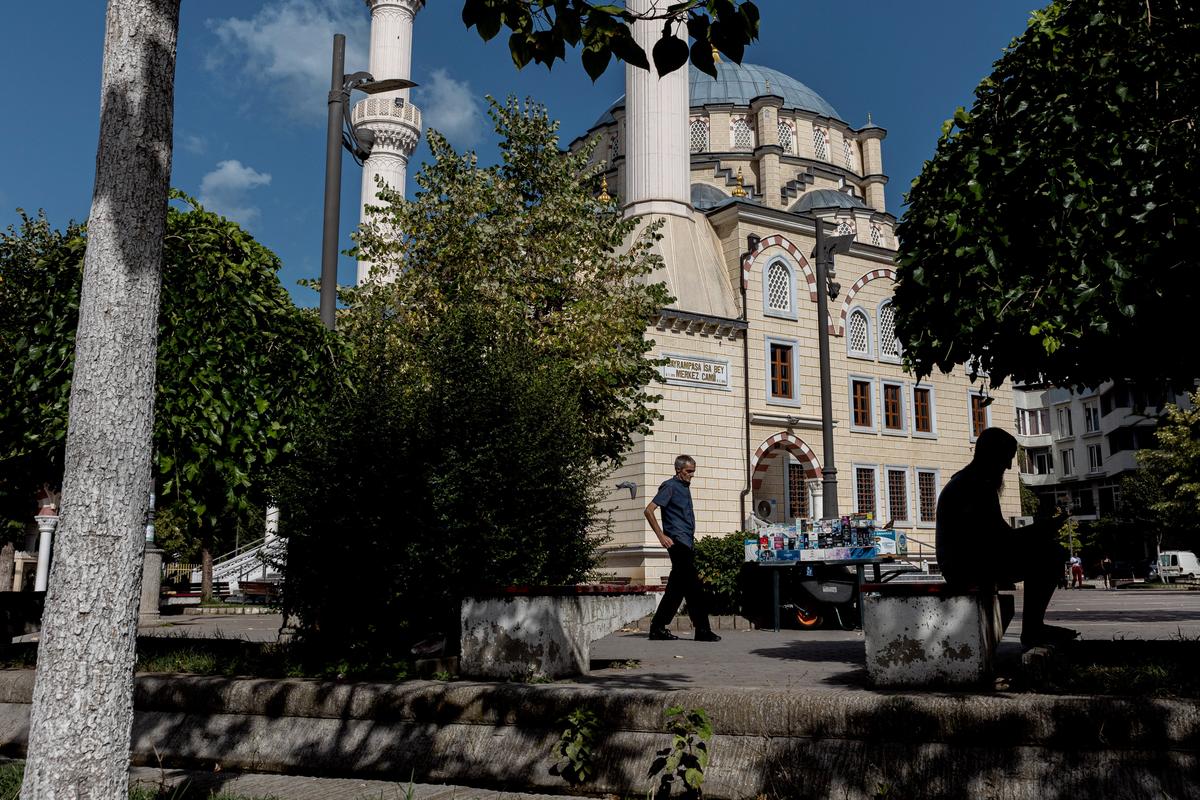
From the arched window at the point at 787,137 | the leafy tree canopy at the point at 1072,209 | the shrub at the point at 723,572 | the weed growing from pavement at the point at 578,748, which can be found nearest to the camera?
the weed growing from pavement at the point at 578,748

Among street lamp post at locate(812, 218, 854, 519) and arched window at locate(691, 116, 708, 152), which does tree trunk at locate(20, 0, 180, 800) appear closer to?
street lamp post at locate(812, 218, 854, 519)

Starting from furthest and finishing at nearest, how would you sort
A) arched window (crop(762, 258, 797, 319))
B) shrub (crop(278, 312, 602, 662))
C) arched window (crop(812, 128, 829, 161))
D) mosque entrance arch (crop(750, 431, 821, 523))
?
arched window (crop(812, 128, 829, 161)), arched window (crop(762, 258, 797, 319)), mosque entrance arch (crop(750, 431, 821, 523)), shrub (crop(278, 312, 602, 662))

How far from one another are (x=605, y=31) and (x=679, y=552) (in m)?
5.49

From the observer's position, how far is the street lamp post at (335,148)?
8.12m

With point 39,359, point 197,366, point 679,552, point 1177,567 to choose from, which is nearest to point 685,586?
point 679,552

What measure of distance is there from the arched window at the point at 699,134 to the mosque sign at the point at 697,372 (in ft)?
62.6

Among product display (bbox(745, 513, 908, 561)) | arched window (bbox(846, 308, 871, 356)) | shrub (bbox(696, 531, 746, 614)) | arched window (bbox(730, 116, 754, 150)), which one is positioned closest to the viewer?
product display (bbox(745, 513, 908, 561))

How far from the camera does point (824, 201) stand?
35156 mm

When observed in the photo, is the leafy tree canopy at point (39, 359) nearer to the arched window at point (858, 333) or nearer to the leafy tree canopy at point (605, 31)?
the leafy tree canopy at point (605, 31)

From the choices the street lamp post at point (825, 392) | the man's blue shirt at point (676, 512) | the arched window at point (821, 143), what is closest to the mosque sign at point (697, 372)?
the street lamp post at point (825, 392)

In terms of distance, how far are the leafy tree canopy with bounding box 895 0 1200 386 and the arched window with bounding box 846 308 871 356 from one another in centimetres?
2353

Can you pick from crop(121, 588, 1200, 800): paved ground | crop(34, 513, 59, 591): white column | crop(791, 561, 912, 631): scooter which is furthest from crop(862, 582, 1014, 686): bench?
crop(34, 513, 59, 591): white column

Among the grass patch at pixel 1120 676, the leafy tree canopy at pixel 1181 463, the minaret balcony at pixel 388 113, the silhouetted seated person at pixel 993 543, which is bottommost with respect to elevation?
the grass patch at pixel 1120 676

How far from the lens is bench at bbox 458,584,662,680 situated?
4.93m
